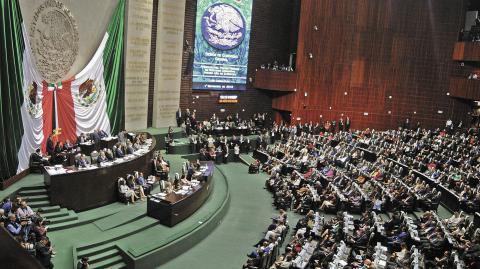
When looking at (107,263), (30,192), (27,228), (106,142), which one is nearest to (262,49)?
(106,142)

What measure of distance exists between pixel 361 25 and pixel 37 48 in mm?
21688

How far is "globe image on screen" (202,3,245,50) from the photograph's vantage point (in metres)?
27.4

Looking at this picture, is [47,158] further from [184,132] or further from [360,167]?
[360,167]

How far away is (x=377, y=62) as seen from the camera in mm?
30734

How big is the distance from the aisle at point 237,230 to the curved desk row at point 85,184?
3.43m

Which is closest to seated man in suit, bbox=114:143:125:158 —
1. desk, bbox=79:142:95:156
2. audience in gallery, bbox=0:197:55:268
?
desk, bbox=79:142:95:156

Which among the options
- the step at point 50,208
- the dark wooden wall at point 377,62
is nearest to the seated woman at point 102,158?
the step at point 50,208

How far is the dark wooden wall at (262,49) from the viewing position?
94.8 feet

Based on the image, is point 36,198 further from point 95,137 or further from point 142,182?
point 95,137

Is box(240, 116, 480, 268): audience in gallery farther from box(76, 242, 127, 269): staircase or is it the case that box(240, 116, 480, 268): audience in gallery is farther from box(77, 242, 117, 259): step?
box(77, 242, 117, 259): step

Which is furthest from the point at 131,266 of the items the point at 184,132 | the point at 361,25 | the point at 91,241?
the point at 361,25

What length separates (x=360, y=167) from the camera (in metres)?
20.9

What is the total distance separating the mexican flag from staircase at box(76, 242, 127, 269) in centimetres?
390

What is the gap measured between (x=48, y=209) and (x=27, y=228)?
2351 mm
